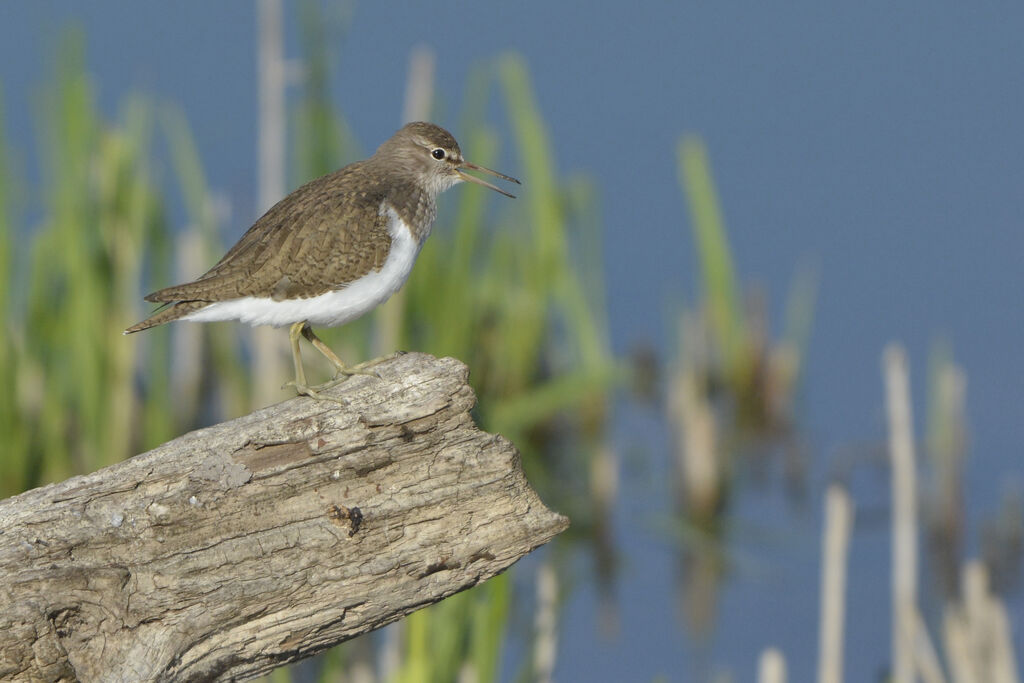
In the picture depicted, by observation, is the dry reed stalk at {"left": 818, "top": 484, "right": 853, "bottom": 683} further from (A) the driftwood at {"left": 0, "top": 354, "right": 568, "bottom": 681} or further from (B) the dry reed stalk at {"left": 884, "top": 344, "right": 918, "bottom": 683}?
(A) the driftwood at {"left": 0, "top": 354, "right": 568, "bottom": 681}

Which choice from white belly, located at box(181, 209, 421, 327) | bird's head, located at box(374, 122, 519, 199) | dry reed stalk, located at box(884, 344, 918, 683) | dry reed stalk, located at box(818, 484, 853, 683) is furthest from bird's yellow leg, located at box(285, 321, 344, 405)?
dry reed stalk, located at box(884, 344, 918, 683)

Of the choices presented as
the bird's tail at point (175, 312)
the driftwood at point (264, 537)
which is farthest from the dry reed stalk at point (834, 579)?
the bird's tail at point (175, 312)

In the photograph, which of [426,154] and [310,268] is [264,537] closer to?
[310,268]

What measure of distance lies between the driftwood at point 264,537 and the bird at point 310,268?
793 mm

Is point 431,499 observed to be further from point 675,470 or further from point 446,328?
point 675,470

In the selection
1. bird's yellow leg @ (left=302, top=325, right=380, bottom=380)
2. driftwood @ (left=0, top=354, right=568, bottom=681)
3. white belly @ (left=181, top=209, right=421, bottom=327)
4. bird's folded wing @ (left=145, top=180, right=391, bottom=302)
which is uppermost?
bird's folded wing @ (left=145, top=180, right=391, bottom=302)

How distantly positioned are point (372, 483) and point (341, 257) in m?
1.37

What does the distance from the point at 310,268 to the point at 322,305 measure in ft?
0.48

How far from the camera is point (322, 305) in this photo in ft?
17.0

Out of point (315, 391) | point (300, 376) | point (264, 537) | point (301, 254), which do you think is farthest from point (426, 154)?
point (264, 537)

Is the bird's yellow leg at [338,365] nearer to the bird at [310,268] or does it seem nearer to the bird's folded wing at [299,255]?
the bird at [310,268]

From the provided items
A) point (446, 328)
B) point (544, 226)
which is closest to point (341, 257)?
point (446, 328)

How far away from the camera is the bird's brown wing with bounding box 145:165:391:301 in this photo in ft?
16.7

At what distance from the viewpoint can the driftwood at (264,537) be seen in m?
3.75
